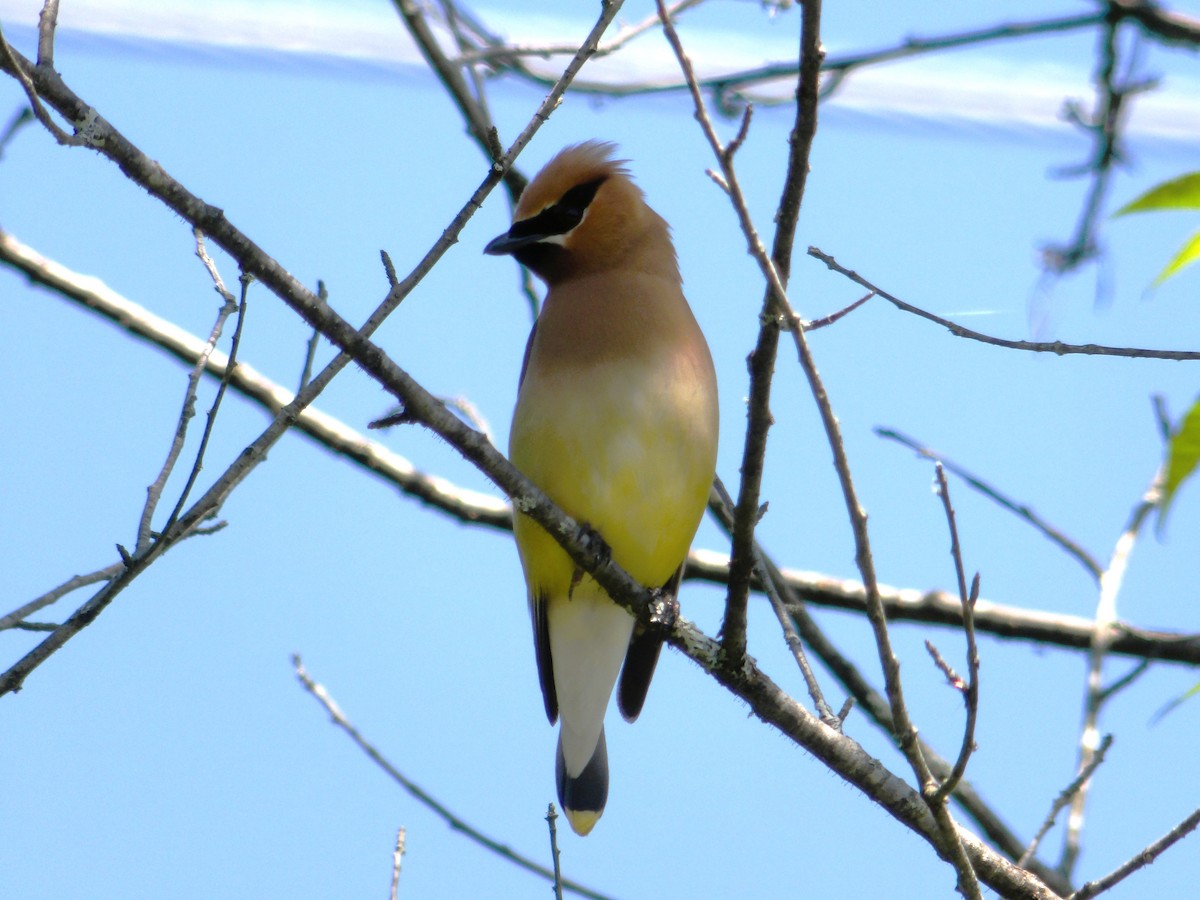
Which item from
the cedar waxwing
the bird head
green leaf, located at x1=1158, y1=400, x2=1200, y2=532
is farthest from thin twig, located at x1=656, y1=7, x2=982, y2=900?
the bird head

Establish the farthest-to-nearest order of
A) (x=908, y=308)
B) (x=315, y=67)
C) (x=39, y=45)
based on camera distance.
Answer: (x=315, y=67) → (x=908, y=308) → (x=39, y=45)

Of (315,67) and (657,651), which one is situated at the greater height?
(315,67)

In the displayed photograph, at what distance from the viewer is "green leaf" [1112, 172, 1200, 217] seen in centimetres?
226

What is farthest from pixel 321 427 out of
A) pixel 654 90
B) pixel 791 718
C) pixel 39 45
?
pixel 39 45

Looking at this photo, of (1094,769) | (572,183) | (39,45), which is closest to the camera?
(39,45)

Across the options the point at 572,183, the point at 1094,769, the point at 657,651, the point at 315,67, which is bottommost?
the point at 1094,769

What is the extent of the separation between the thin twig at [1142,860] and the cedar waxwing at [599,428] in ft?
5.14

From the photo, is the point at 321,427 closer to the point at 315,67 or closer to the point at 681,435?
the point at 681,435

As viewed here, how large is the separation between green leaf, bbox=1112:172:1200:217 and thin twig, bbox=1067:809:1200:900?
1055 millimetres

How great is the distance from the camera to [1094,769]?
3045 mm

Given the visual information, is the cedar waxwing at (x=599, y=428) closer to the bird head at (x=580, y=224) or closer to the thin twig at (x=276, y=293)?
the bird head at (x=580, y=224)

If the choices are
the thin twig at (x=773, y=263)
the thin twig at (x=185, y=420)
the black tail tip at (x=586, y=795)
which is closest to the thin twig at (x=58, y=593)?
the thin twig at (x=185, y=420)

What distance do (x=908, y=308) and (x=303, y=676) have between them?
2024mm

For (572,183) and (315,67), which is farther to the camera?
(315,67)
